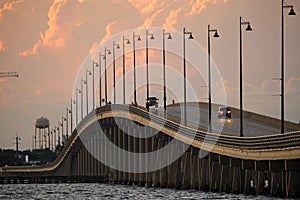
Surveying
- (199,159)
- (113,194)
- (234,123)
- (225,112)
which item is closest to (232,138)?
(113,194)

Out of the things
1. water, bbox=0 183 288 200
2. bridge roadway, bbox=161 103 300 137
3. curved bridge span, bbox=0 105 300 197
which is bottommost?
water, bbox=0 183 288 200

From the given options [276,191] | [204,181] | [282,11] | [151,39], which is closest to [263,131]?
[204,181]

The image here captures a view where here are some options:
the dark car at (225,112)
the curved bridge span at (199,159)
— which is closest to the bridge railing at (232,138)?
the curved bridge span at (199,159)

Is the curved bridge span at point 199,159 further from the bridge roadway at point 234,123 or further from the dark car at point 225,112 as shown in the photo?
the dark car at point 225,112

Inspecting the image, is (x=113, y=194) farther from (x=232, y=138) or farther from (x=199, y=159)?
(x=199, y=159)

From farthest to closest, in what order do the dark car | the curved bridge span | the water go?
the dark car
the water
the curved bridge span

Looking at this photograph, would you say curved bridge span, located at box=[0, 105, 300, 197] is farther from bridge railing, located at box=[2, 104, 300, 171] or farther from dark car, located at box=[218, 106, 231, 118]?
dark car, located at box=[218, 106, 231, 118]

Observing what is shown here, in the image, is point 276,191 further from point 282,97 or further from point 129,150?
point 129,150

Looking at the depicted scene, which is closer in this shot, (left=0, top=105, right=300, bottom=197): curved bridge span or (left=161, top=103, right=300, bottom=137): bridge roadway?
(left=0, top=105, right=300, bottom=197): curved bridge span

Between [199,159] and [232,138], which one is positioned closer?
[232,138]

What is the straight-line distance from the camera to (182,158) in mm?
159250

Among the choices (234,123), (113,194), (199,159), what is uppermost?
(234,123)

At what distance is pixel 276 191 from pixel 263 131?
106 feet

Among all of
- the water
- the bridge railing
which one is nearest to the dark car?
the bridge railing
